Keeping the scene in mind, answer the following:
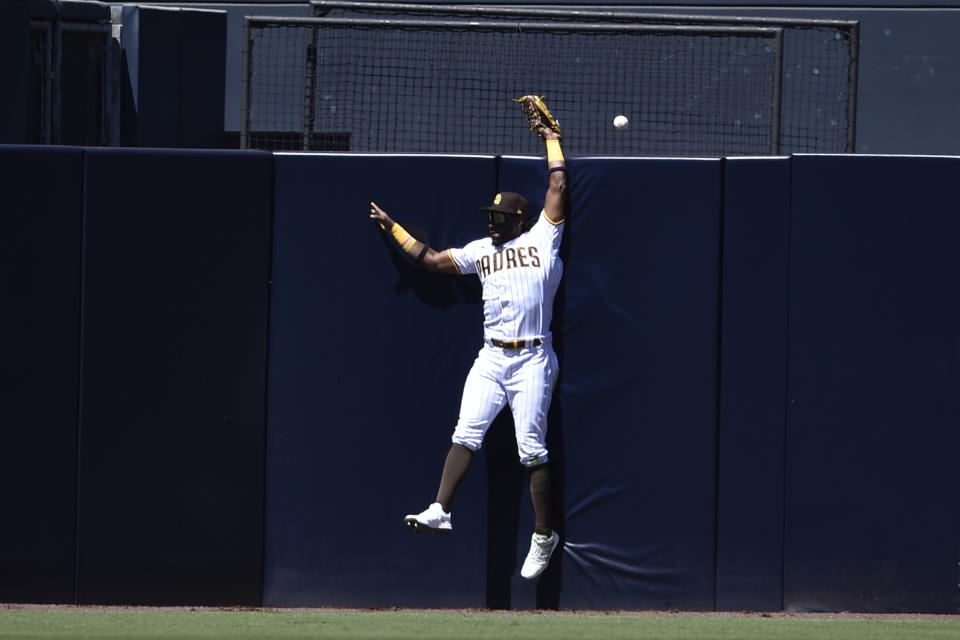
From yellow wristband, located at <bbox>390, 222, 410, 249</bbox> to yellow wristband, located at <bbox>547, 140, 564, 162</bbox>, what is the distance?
2.59ft

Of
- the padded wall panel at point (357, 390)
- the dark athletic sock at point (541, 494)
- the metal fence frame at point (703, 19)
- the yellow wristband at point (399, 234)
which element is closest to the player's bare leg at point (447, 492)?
the padded wall panel at point (357, 390)

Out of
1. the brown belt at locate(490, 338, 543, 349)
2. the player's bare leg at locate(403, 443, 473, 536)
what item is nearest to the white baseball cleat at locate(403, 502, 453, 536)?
the player's bare leg at locate(403, 443, 473, 536)

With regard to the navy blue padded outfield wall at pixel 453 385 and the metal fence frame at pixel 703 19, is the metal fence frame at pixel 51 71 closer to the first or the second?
the metal fence frame at pixel 703 19

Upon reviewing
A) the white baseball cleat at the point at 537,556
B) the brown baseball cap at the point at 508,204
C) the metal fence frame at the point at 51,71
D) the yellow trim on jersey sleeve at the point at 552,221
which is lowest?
the white baseball cleat at the point at 537,556

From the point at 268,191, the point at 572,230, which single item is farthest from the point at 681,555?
the point at 268,191

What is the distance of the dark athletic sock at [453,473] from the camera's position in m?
6.17

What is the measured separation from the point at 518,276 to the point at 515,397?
1.91 ft

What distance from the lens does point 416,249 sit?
6.23m

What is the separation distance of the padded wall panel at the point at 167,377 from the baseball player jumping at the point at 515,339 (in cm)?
86

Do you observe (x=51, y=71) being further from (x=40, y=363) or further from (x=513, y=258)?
(x=513, y=258)

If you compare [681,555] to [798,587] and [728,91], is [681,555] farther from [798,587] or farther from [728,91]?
[728,91]

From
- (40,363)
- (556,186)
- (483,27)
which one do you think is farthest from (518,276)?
(40,363)

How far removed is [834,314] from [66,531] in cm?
388

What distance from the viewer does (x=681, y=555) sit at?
6.35m
